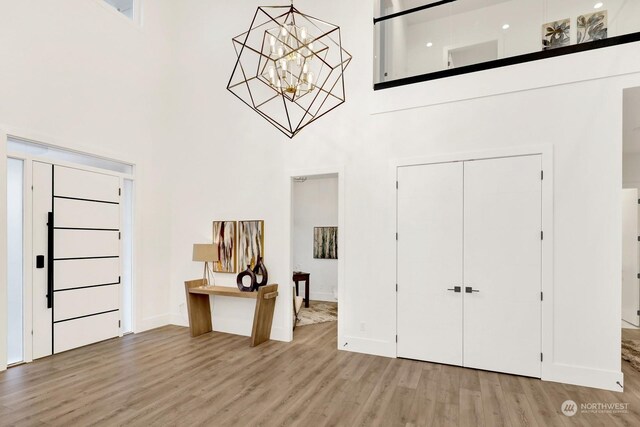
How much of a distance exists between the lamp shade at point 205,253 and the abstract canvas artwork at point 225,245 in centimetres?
12

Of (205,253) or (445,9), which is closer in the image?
(445,9)

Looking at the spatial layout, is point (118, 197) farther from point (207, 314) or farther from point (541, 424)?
point (541, 424)

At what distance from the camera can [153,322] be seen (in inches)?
229

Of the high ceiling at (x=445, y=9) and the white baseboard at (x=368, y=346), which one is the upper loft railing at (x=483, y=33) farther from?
the white baseboard at (x=368, y=346)

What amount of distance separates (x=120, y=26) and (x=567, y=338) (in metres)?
7.24

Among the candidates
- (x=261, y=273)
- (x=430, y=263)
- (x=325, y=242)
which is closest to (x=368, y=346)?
(x=430, y=263)

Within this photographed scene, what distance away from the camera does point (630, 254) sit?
613 cm

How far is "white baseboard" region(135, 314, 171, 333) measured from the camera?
5.63m

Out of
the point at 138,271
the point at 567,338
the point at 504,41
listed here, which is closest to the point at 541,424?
the point at 567,338

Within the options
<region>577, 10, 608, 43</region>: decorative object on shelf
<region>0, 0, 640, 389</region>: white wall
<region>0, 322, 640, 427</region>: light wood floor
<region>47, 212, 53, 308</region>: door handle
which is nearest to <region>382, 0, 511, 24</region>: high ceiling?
<region>0, 0, 640, 389</region>: white wall

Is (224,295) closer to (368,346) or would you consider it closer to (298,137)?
(368,346)

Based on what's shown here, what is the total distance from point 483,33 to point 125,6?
211 inches

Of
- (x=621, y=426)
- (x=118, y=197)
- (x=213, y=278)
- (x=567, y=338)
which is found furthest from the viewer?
(x=213, y=278)

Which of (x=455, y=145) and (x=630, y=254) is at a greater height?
(x=455, y=145)
